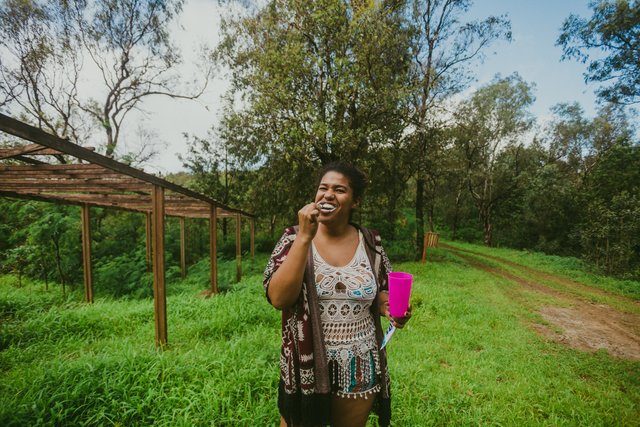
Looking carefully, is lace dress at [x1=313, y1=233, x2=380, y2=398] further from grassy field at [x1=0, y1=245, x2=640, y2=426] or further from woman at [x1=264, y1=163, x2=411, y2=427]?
grassy field at [x1=0, y1=245, x2=640, y2=426]

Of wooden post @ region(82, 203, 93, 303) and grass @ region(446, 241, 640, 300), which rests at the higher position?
wooden post @ region(82, 203, 93, 303)

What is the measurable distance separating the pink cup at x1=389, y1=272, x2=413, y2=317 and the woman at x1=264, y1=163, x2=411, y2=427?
5 centimetres

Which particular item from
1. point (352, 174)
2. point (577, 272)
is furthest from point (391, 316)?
point (577, 272)

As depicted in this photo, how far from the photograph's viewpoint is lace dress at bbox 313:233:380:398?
5.01 feet

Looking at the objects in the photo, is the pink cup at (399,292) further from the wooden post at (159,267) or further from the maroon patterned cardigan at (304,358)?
the wooden post at (159,267)

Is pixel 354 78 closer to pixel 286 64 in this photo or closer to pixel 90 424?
pixel 286 64

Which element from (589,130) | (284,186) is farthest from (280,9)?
(589,130)

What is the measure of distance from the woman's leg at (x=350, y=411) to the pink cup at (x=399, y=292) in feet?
1.73

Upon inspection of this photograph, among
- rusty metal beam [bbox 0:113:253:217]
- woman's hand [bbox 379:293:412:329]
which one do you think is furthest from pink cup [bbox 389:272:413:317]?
rusty metal beam [bbox 0:113:253:217]

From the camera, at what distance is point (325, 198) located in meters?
1.59

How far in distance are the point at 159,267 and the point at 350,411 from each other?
369cm

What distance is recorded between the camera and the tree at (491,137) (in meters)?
19.2

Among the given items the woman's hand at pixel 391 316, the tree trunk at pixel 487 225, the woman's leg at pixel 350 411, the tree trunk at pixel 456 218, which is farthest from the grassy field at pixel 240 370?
the tree trunk at pixel 456 218

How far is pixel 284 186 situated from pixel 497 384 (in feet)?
37.1
